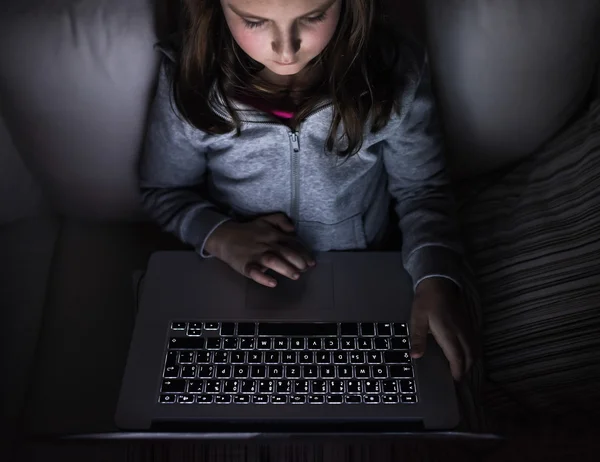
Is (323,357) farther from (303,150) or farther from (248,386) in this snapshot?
(303,150)

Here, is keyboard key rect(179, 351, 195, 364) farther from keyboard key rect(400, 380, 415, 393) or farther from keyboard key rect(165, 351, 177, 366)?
keyboard key rect(400, 380, 415, 393)

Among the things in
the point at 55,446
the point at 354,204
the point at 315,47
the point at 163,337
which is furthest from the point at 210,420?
the point at 315,47

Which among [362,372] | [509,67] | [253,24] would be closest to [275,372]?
[362,372]

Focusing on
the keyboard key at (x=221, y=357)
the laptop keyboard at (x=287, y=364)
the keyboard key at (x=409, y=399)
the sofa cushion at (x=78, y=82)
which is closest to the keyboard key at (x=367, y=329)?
the laptop keyboard at (x=287, y=364)

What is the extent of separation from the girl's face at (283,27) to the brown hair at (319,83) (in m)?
0.07

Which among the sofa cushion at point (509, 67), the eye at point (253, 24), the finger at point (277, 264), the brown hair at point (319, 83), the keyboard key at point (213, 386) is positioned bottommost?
Answer: the keyboard key at point (213, 386)

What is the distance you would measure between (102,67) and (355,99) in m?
0.39

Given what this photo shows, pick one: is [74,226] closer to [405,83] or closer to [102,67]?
[102,67]

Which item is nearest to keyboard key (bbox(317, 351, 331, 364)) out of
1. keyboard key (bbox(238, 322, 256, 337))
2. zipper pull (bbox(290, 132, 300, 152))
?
keyboard key (bbox(238, 322, 256, 337))

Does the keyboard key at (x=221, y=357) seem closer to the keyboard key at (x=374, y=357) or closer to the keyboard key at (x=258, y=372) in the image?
the keyboard key at (x=258, y=372)

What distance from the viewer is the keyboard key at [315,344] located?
35.2 inches

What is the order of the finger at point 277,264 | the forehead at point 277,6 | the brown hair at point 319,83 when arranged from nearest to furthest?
the forehead at point 277,6
the brown hair at point 319,83
the finger at point 277,264

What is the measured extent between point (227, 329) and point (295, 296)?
0.40 feet

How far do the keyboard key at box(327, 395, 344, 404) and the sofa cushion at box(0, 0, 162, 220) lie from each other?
0.51 metres
